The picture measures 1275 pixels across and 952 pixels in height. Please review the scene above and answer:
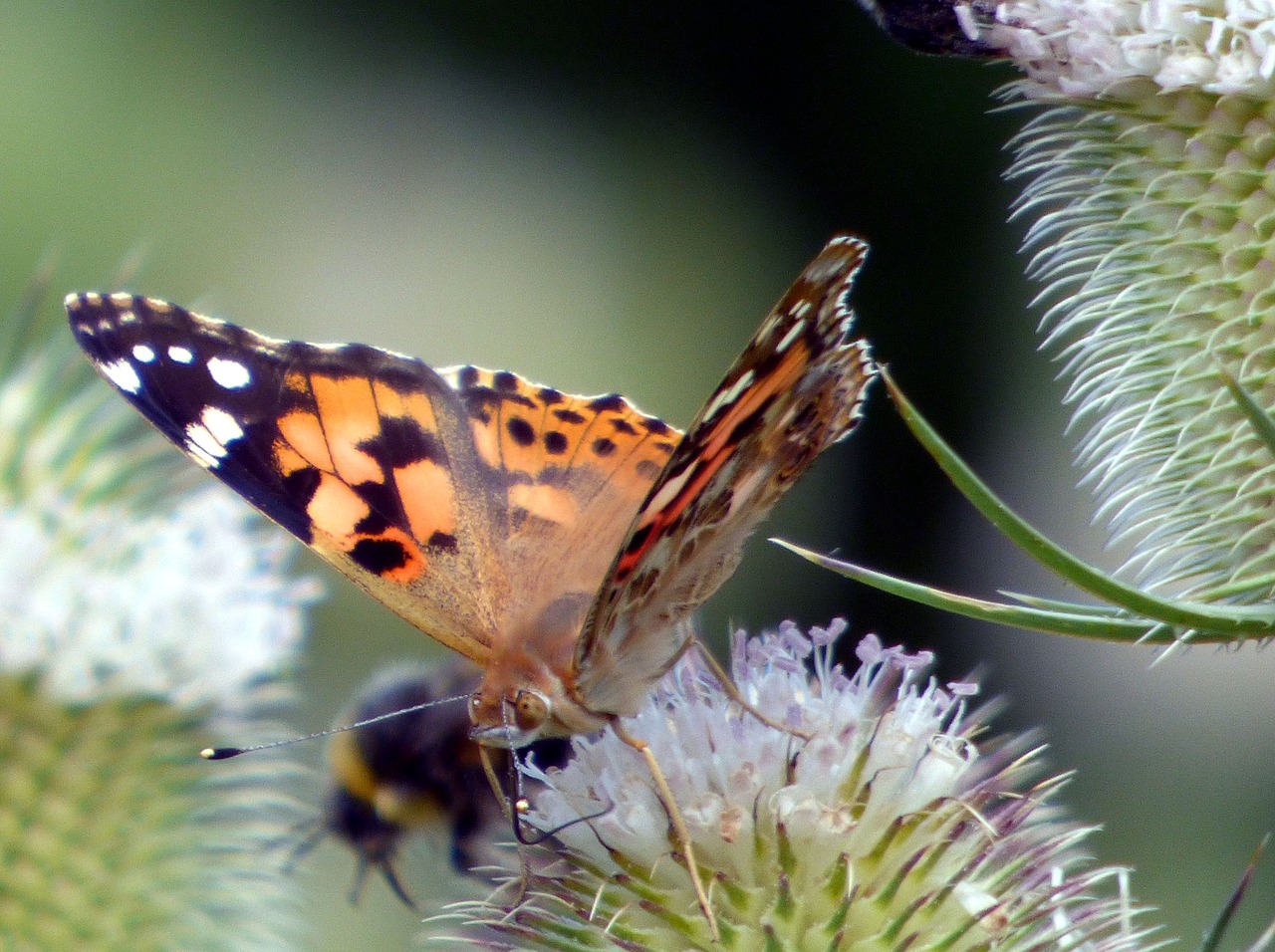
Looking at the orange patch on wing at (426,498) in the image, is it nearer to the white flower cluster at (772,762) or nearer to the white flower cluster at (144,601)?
the white flower cluster at (772,762)

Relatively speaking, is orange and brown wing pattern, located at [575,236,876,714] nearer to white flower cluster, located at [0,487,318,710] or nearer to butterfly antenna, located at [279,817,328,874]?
butterfly antenna, located at [279,817,328,874]

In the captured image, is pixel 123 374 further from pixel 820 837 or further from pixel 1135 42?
pixel 1135 42

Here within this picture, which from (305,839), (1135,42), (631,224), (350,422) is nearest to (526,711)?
(350,422)

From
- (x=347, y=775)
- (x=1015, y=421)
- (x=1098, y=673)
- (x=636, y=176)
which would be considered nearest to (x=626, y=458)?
(x=347, y=775)

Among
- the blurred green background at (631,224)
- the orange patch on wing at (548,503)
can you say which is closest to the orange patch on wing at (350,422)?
the orange patch on wing at (548,503)

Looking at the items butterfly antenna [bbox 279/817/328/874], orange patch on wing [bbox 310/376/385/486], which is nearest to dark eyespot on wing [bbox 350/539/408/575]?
orange patch on wing [bbox 310/376/385/486]

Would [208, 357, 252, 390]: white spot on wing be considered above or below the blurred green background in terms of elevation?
below

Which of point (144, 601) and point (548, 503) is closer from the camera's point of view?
point (548, 503)
